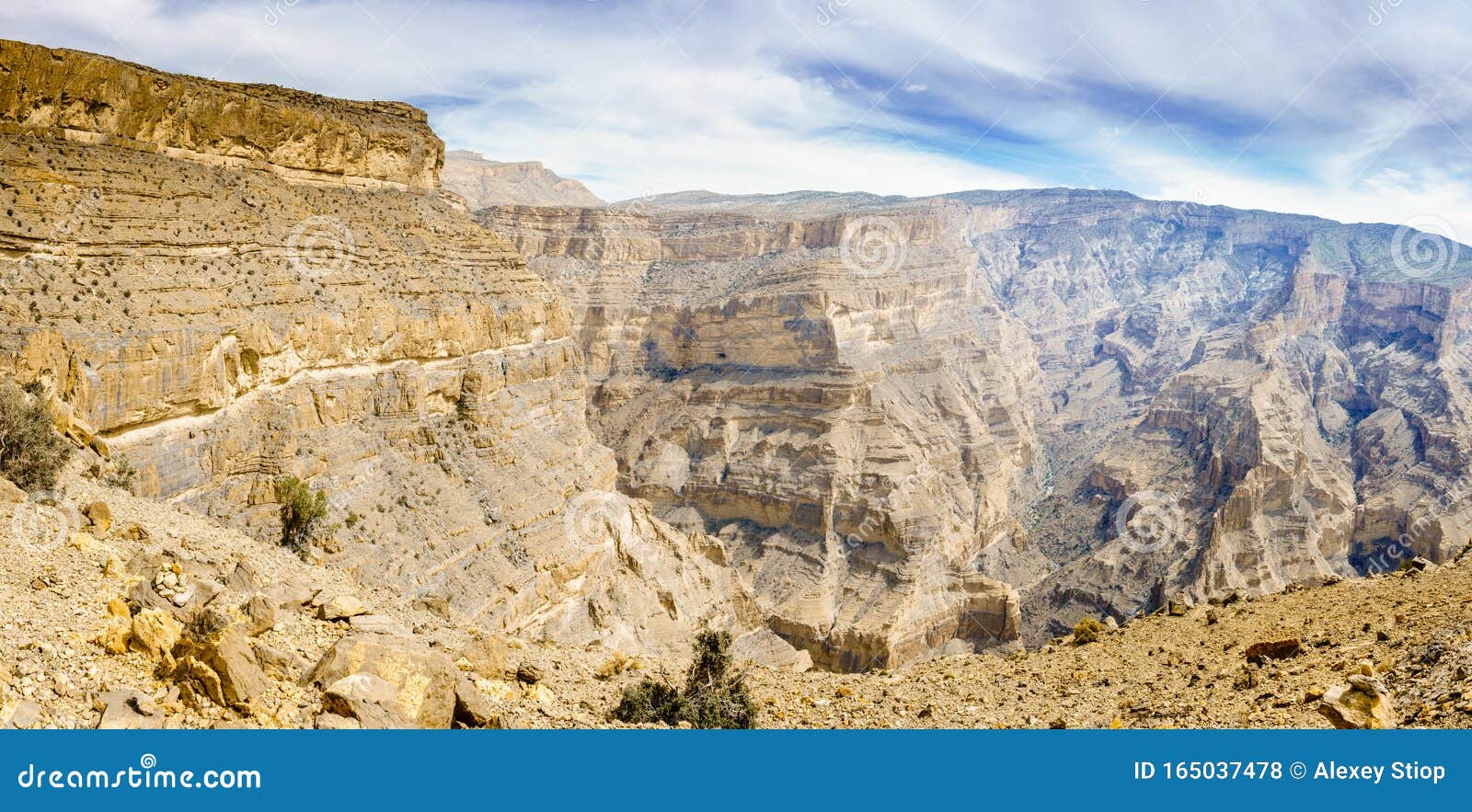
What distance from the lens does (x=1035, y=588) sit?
67.2 m

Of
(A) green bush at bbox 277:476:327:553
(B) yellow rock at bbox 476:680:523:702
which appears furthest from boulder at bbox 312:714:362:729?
(A) green bush at bbox 277:476:327:553

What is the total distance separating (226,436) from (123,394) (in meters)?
3.90

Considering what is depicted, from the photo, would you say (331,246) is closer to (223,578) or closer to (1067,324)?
(223,578)

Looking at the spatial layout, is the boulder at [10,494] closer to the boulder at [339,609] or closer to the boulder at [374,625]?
the boulder at [339,609]

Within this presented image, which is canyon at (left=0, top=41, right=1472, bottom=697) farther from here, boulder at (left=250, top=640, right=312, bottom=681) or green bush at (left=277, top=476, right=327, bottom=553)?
boulder at (left=250, top=640, right=312, bottom=681)

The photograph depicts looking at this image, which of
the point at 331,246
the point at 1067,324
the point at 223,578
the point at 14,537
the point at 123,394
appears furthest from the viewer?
the point at 1067,324

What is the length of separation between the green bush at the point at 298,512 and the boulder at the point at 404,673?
54.8 ft

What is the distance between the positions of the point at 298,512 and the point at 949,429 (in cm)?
7401

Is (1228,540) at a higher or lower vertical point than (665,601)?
higher

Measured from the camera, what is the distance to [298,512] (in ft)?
84.6

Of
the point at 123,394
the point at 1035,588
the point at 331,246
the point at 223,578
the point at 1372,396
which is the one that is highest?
the point at 1372,396

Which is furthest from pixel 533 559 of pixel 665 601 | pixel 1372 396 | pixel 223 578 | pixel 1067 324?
pixel 1067 324

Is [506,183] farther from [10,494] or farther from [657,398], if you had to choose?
[10,494]

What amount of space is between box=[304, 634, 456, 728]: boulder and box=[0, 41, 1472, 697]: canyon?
7312 mm
